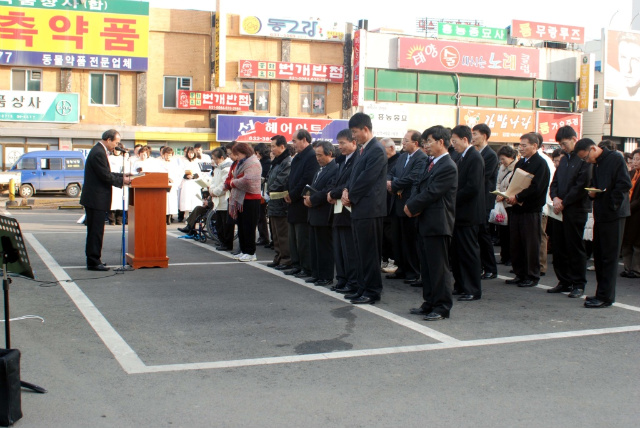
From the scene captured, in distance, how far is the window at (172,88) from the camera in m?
34.4

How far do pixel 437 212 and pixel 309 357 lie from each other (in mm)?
2333

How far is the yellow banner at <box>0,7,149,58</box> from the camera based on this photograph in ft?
103

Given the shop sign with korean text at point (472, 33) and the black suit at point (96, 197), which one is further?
the shop sign with korean text at point (472, 33)

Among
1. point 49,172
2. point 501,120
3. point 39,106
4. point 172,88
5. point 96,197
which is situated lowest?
point 96,197

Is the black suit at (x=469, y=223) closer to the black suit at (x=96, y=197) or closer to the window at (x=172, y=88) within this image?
the black suit at (x=96, y=197)

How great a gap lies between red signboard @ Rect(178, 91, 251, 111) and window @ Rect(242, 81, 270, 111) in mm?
1105

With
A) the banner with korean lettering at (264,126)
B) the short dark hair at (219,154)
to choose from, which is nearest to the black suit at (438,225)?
the short dark hair at (219,154)

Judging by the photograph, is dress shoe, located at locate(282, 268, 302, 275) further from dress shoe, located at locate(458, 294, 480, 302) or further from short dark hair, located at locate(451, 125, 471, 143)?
short dark hair, located at locate(451, 125, 471, 143)

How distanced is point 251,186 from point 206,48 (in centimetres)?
2531

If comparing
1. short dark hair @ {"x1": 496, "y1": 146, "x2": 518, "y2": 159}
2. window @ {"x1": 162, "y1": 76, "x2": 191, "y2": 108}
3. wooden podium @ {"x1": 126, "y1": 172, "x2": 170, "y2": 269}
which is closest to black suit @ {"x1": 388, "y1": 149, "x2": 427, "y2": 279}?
short dark hair @ {"x1": 496, "y1": 146, "x2": 518, "y2": 159}

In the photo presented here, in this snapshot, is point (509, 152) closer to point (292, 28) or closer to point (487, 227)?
point (487, 227)

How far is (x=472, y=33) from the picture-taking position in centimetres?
3853

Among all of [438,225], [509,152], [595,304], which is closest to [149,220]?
[438,225]

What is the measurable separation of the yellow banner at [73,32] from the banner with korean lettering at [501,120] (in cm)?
1685
